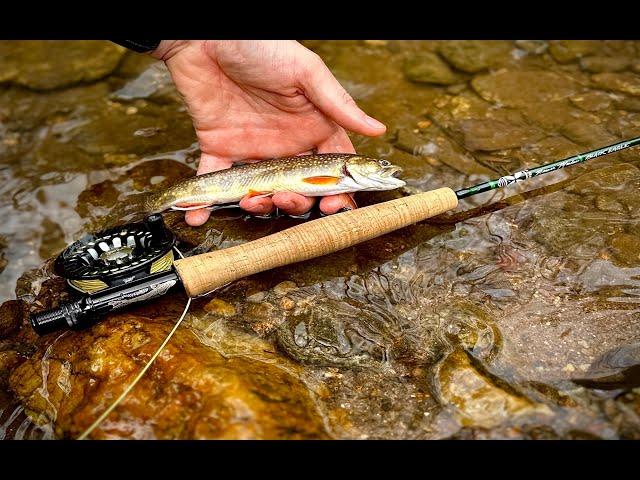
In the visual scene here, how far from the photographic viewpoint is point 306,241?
3299 millimetres

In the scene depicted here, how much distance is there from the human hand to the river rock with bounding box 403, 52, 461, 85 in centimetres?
145

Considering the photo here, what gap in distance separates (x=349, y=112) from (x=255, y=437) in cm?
224

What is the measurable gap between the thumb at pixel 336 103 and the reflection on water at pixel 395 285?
587 millimetres

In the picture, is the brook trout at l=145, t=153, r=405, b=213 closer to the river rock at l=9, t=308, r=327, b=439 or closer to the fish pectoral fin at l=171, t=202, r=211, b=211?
the fish pectoral fin at l=171, t=202, r=211, b=211

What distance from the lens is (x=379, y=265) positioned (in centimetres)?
359

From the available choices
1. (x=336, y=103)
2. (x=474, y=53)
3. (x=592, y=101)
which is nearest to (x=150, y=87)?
(x=336, y=103)

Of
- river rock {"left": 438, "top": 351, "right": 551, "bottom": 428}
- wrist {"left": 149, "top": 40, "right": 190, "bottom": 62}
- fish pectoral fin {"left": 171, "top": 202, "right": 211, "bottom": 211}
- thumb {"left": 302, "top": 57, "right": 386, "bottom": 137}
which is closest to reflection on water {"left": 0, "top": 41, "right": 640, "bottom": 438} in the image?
river rock {"left": 438, "top": 351, "right": 551, "bottom": 428}

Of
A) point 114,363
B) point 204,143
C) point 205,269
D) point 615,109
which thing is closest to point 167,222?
point 204,143

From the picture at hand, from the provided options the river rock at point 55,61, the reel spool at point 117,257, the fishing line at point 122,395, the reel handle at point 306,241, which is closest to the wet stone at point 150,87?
the river rock at point 55,61

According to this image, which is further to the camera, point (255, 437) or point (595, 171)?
point (595, 171)

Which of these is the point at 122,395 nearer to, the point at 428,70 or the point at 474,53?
the point at 428,70

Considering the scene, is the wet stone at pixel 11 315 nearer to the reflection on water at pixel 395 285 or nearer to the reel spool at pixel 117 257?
the reflection on water at pixel 395 285

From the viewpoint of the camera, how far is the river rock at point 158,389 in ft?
8.29

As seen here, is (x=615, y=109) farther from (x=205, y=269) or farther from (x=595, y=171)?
(x=205, y=269)
